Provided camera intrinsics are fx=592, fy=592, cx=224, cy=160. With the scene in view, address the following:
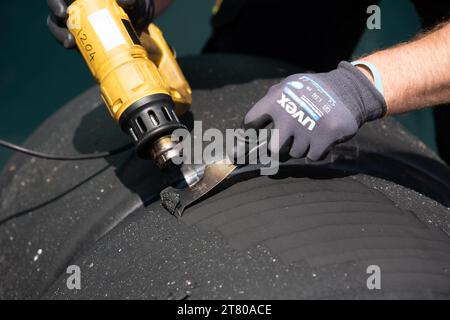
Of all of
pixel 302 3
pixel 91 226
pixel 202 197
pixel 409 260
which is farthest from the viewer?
pixel 302 3

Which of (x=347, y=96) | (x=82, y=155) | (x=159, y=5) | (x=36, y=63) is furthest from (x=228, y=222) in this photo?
(x=36, y=63)

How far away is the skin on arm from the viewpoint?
1.11 m

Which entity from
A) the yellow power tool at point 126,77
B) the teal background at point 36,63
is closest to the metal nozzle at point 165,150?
the yellow power tool at point 126,77

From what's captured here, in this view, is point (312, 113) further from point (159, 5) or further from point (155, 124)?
point (159, 5)

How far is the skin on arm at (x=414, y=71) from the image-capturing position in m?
1.11

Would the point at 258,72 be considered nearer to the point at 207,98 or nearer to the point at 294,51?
the point at 207,98

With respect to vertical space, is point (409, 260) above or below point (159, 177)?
below

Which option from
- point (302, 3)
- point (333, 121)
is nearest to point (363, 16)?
point (302, 3)

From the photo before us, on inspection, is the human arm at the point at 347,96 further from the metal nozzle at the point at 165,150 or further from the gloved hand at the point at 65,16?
the gloved hand at the point at 65,16

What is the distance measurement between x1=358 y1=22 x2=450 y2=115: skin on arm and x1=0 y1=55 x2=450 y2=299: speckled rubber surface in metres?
0.13

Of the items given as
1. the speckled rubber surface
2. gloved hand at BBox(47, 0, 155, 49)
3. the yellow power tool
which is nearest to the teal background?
the speckled rubber surface

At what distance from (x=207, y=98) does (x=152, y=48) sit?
0.54 feet

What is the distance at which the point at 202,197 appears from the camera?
1006mm

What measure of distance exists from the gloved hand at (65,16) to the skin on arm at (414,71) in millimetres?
441
